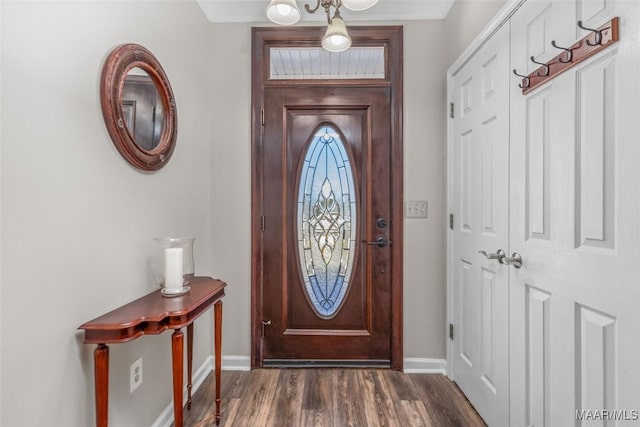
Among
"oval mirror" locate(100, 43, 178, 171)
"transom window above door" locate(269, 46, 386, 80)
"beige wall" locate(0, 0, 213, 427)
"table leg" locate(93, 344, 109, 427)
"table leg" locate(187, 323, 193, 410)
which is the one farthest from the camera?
"transom window above door" locate(269, 46, 386, 80)

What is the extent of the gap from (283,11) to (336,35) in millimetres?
330

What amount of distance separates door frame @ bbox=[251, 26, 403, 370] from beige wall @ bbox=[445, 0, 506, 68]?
0.33 meters

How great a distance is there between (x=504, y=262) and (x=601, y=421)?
659 mm

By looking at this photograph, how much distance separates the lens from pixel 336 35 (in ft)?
6.19

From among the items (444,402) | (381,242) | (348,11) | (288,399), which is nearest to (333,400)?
(288,399)

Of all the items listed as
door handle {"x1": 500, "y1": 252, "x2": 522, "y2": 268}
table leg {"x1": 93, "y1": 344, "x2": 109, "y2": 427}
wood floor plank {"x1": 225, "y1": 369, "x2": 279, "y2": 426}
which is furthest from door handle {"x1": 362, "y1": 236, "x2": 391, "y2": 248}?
table leg {"x1": 93, "y1": 344, "x2": 109, "y2": 427}

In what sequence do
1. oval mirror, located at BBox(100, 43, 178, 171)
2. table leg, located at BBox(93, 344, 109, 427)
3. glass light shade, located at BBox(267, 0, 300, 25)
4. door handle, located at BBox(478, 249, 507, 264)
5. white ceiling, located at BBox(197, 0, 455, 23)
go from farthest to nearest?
white ceiling, located at BBox(197, 0, 455, 23), glass light shade, located at BBox(267, 0, 300, 25), door handle, located at BBox(478, 249, 507, 264), oval mirror, located at BBox(100, 43, 178, 171), table leg, located at BBox(93, 344, 109, 427)

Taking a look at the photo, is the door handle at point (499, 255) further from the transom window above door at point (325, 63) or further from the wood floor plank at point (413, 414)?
the transom window above door at point (325, 63)

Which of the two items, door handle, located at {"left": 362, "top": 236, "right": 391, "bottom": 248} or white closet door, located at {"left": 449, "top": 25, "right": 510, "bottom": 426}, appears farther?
door handle, located at {"left": 362, "top": 236, "right": 391, "bottom": 248}

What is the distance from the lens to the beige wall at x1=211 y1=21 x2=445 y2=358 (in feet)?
7.82

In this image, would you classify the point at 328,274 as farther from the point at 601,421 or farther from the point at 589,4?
the point at 589,4

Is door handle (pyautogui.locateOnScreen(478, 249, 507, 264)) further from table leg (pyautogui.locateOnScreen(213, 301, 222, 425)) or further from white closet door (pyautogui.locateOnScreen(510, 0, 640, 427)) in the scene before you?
table leg (pyautogui.locateOnScreen(213, 301, 222, 425))

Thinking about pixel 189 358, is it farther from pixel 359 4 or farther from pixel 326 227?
pixel 359 4

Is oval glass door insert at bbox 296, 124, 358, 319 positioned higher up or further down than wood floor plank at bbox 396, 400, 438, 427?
higher up
